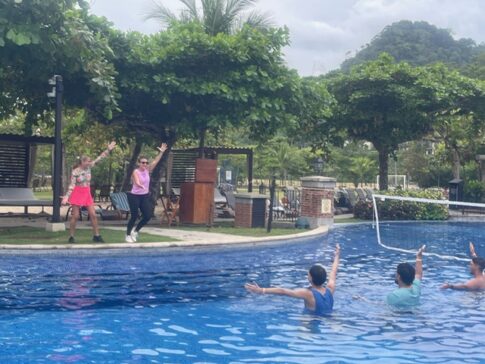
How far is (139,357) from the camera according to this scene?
6641 mm

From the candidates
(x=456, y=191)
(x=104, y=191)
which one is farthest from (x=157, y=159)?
(x=456, y=191)

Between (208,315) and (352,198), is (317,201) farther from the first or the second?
(208,315)

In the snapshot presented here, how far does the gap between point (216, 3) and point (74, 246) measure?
11522mm

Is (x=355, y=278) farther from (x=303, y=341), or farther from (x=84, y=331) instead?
(x=84, y=331)

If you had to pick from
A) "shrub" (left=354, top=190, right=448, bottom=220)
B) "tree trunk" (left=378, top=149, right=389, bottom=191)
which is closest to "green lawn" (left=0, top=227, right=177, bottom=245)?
"shrub" (left=354, top=190, right=448, bottom=220)

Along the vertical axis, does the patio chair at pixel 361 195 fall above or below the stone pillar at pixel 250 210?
above

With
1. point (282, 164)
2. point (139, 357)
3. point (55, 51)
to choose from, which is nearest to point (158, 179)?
point (55, 51)

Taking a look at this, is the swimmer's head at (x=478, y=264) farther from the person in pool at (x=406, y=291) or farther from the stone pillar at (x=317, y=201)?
the stone pillar at (x=317, y=201)

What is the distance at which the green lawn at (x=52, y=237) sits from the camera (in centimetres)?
1430

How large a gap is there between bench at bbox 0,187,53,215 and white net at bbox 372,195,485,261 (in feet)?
33.0

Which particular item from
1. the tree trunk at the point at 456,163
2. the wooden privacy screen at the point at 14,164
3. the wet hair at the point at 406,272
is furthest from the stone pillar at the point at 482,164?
the wet hair at the point at 406,272

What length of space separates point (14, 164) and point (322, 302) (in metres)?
17.8

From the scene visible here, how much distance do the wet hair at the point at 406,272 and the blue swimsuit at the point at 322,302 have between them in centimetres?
98

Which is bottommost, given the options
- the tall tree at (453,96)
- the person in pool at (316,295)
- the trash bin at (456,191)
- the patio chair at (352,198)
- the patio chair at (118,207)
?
the person in pool at (316,295)
